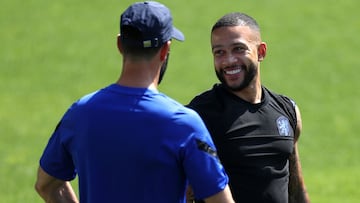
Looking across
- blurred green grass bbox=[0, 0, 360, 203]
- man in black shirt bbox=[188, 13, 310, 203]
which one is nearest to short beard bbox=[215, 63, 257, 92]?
man in black shirt bbox=[188, 13, 310, 203]

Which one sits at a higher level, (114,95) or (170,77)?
(114,95)

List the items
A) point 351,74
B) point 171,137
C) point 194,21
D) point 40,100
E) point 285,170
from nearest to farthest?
point 171,137, point 285,170, point 40,100, point 351,74, point 194,21

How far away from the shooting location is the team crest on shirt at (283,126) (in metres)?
5.00

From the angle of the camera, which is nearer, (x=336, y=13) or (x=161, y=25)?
(x=161, y=25)

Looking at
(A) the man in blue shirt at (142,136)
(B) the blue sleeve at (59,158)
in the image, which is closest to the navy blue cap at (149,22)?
(A) the man in blue shirt at (142,136)

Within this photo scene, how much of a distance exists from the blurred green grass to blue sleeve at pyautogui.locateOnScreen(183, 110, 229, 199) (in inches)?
282

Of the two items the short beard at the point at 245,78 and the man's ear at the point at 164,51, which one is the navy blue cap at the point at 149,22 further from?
the short beard at the point at 245,78

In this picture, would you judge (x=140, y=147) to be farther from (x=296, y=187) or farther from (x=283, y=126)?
(x=296, y=187)

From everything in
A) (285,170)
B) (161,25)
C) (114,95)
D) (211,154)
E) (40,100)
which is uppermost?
(161,25)

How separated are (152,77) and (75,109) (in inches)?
14.3

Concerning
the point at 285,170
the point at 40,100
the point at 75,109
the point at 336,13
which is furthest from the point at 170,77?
the point at 75,109

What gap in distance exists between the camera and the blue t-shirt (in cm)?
383

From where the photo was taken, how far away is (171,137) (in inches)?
150

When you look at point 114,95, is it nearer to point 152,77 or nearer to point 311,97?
point 152,77
